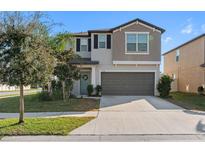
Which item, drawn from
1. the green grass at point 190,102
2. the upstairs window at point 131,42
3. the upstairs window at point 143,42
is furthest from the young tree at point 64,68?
the green grass at point 190,102

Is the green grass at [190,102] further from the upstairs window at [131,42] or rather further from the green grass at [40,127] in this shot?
the green grass at [40,127]

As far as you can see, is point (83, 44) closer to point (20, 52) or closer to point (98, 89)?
point (98, 89)

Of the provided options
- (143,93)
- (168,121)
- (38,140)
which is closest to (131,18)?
(143,93)

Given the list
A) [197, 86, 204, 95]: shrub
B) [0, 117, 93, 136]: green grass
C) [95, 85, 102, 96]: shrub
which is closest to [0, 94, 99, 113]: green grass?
[0, 117, 93, 136]: green grass

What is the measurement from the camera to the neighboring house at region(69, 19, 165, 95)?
72.4 feet

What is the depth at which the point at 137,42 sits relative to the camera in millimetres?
22094

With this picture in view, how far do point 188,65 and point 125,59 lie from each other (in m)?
9.21

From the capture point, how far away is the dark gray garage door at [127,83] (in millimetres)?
22688

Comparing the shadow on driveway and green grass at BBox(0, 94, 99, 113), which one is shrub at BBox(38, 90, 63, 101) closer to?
green grass at BBox(0, 94, 99, 113)

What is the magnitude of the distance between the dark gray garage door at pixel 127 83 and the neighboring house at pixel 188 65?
4.87 meters

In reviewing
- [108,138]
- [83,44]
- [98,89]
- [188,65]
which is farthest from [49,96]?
[188,65]

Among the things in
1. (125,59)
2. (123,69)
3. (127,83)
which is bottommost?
(127,83)

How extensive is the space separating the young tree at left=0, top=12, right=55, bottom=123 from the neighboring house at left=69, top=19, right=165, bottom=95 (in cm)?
1217

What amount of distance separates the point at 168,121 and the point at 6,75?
6.62 meters
